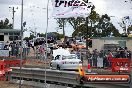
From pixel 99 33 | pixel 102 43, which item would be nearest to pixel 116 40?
pixel 102 43

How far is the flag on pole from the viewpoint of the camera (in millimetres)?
14445

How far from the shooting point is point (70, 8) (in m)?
14.8

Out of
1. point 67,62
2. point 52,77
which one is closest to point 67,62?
point 67,62

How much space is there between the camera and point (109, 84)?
14.3 m

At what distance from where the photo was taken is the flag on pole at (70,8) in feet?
47.4

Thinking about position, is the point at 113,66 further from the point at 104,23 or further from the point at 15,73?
the point at 104,23

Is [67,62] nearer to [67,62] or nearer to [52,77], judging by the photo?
[67,62]

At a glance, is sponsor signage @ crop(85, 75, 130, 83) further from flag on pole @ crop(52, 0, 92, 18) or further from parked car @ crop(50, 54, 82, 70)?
parked car @ crop(50, 54, 82, 70)

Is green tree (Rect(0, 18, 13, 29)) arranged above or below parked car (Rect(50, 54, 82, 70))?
above

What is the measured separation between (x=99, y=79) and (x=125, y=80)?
0.83 metres

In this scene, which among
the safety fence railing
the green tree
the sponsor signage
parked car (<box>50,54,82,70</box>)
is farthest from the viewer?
the green tree

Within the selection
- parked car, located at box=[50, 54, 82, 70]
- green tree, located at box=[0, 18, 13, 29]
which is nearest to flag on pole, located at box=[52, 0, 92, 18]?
parked car, located at box=[50, 54, 82, 70]

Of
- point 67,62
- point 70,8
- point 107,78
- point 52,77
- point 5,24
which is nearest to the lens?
point 107,78

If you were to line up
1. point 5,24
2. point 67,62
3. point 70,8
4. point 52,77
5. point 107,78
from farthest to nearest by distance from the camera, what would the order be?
point 5,24 < point 67,62 < point 52,77 < point 70,8 < point 107,78
